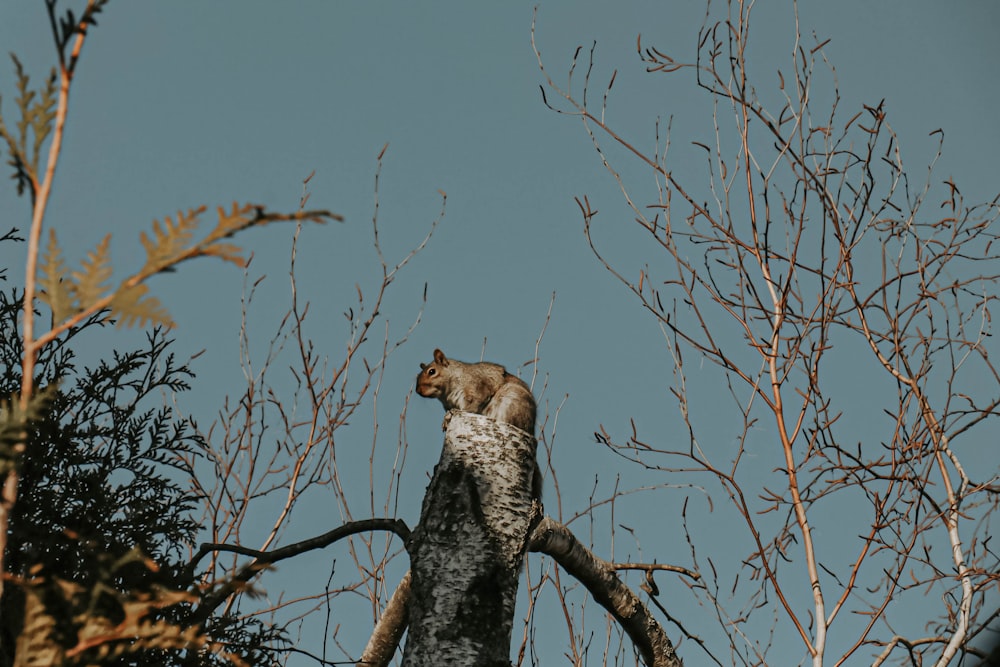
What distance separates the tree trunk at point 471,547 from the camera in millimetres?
2717

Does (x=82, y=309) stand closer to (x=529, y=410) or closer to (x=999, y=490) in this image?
(x=529, y=410)

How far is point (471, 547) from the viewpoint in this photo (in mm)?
2836

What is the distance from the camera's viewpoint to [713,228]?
13.5 ft

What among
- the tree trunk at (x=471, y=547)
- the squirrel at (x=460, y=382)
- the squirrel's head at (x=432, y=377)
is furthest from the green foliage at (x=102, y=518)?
the squirrel's head at (x=432, y=377)

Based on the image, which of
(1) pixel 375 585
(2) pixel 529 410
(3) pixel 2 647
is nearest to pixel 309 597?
(1) pixel 375 585

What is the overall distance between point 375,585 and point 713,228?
2540mm

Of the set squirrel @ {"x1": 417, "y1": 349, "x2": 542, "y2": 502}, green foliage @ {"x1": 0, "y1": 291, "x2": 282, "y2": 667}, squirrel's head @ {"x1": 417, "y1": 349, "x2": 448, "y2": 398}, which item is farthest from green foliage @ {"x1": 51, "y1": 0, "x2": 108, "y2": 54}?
squirrel's head @ {"x1": 417, "y1": 349, "x2": 448, "y2": 398}

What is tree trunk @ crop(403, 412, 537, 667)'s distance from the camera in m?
A: 2.72

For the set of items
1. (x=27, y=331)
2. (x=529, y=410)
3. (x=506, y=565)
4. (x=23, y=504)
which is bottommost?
(x=27, y=331)

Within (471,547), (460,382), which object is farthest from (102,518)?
(460,382)

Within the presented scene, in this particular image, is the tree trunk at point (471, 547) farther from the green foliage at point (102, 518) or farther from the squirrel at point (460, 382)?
the squirrel at point (460, 382)

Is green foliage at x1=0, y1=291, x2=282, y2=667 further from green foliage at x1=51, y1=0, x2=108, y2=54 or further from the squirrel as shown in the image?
the squirrel

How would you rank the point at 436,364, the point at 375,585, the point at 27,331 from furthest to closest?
the point at 436,364 → the point at 375,585 → the point at 27,331

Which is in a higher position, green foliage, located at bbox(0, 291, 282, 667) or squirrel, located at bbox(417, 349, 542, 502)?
squirrel, located at bbox(417, 349, 542, 502)
